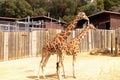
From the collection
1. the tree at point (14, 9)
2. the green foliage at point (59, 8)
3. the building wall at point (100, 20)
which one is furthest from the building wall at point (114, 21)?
the tree at point (14, 9)

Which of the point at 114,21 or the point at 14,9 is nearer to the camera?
the point at 114,21

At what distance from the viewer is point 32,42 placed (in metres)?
19.9

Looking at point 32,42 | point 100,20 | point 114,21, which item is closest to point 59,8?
point 100,20

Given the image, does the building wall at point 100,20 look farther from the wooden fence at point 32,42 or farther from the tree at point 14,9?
the tree at point 14,9

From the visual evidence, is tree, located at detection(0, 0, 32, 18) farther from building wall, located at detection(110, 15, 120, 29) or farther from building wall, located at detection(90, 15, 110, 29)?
building wall, located at detection(110, 15, 120, 29)

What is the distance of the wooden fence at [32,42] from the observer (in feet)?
58.7

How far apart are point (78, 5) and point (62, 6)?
5088 mm

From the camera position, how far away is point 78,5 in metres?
67.1

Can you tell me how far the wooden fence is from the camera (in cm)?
1789

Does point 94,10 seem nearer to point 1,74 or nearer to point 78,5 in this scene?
point 78,5

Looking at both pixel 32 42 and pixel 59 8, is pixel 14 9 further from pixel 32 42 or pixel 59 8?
pixel 32 42

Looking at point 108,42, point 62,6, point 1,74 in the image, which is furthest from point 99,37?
point 62,6

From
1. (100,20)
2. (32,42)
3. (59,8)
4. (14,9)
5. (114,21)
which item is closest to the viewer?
(32,42)

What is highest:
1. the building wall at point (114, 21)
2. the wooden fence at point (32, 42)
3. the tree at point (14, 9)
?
the tree at point (14, 9)
